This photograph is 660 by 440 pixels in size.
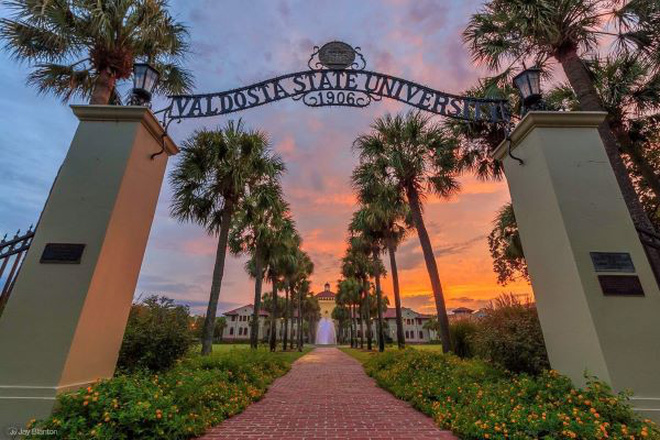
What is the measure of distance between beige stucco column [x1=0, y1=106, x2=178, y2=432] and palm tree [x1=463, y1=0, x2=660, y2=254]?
9183 mm

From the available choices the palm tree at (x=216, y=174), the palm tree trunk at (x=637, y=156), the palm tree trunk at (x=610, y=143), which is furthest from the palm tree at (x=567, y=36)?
the palm tree at (x=216, y=174)

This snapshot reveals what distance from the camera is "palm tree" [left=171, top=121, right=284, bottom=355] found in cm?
1131

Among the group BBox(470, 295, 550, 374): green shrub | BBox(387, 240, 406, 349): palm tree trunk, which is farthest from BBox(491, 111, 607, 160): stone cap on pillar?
BBox(387, 240, 406, 349): palm tree trunk

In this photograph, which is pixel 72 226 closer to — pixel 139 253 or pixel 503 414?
pixel 139 253

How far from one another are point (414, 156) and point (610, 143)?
6.12m

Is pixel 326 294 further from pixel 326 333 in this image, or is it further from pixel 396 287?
pixel 396 287

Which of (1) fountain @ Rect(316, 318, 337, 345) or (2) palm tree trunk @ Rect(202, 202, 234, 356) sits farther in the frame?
(1) fountain @ Rect(316, 318, 337, 345)

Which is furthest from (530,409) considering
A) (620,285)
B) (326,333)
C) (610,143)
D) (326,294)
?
(326,294)

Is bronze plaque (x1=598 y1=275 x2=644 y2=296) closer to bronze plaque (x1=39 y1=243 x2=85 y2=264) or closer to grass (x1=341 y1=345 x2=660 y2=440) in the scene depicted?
grass (x1=341 y1=345 x2=660 y2=440)

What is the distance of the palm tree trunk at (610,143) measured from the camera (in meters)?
6.81

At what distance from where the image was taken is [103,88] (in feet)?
24.6

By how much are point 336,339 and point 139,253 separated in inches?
3694

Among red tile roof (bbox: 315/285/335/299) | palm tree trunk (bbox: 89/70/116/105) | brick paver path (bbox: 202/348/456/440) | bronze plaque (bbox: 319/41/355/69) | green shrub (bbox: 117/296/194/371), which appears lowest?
brick paver path (bbox: 202/348/456/440)

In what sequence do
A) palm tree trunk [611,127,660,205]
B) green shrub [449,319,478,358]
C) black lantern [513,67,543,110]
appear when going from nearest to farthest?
black lantern [513,67,543,110] → palm tree trunk [611,127,660,205] → green shrub [449,319,478,358]
